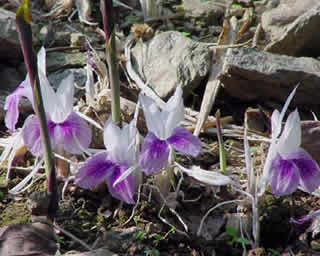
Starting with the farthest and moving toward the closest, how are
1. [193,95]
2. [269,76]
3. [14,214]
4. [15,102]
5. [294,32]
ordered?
[294,32] → [193,95] → [269,76] → [14,214] → [15,102]

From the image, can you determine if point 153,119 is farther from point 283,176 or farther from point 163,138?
point 283,176

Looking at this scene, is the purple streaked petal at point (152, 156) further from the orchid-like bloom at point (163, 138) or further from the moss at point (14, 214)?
the moss at point (14, 214)

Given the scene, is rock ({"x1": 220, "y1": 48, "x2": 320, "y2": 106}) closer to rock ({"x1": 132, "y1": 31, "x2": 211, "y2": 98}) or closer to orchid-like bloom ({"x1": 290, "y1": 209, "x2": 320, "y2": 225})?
rock ({"x1": 132, "y1": 31, "x2": 211, "y2": 98})

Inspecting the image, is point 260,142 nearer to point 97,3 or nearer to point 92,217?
point 92,217

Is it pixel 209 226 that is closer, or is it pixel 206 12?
pixel 209 226

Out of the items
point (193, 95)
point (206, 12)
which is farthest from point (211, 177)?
point (206, 12)

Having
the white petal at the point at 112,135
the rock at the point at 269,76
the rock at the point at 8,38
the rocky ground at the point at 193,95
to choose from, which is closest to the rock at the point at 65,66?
the rocky ground at the point at 193,95
